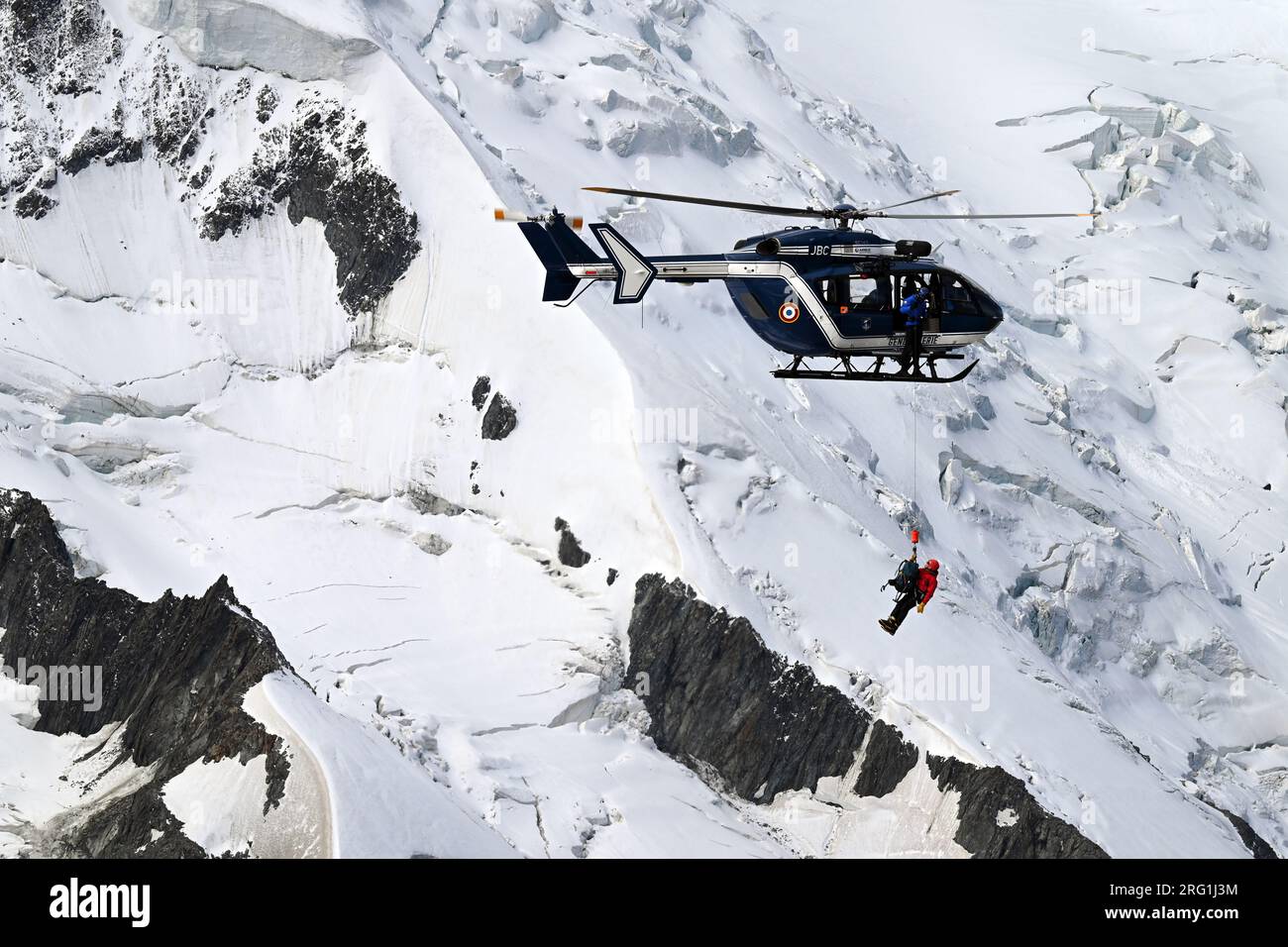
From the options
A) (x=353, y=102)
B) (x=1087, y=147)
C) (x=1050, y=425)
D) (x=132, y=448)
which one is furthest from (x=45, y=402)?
(x=1087, y=147)

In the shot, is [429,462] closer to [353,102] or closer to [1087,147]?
[353,102]

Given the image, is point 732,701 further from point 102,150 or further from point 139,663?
point 102,150

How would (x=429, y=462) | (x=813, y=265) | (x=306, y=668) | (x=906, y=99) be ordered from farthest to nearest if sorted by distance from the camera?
1. (x=906, y=99)
2. (x=429, y=462)
3. (x=306, y=668)
4. (x=813, y=265)

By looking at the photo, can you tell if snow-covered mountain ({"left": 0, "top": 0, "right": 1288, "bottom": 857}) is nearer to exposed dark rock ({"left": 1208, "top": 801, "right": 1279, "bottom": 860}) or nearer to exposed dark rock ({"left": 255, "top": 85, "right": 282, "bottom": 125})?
exposed dark rock ({"left": 255, "top": 85, "right": 282, "bottom": 125})

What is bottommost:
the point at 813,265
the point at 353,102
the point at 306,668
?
the point at 306,668

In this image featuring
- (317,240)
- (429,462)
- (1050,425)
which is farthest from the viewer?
(1050,425)

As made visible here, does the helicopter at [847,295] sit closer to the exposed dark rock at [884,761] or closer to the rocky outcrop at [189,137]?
the exposed dark rock at [884,761]
